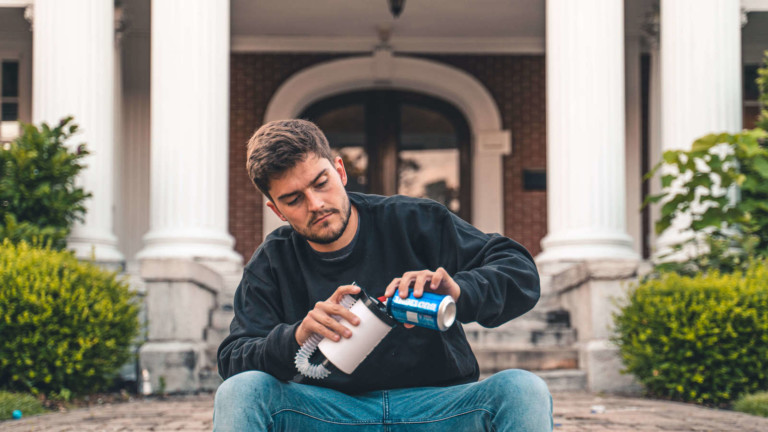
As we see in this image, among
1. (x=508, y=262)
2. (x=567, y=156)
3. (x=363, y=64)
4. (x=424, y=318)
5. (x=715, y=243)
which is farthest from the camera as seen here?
(x=363, y=64)

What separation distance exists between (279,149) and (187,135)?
6126mm

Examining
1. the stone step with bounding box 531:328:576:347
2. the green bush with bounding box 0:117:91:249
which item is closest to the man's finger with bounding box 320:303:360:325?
the stone step with bounding box 531:328:576:347

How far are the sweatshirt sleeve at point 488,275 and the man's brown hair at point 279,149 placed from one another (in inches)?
18.4

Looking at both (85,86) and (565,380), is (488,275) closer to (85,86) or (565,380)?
(565,380)

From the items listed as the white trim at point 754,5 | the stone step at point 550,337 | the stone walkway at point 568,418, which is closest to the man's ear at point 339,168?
the stone walkway at point 568,418

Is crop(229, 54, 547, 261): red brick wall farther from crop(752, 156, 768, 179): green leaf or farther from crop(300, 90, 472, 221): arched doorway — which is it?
crop(752, 156, 768, 179): green leaf

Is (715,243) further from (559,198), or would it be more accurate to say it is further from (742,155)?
(559,198)

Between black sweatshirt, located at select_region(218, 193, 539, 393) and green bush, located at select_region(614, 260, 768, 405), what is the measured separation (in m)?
3.79

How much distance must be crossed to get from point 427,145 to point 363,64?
1.49 m

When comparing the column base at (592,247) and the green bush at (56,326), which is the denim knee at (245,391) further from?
the column base at (592,247)

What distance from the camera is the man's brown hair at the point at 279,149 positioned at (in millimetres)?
2355

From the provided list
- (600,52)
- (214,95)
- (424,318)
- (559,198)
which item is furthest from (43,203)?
(424,318)

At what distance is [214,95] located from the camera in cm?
840

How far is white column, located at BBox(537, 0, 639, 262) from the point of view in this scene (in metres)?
8.29
